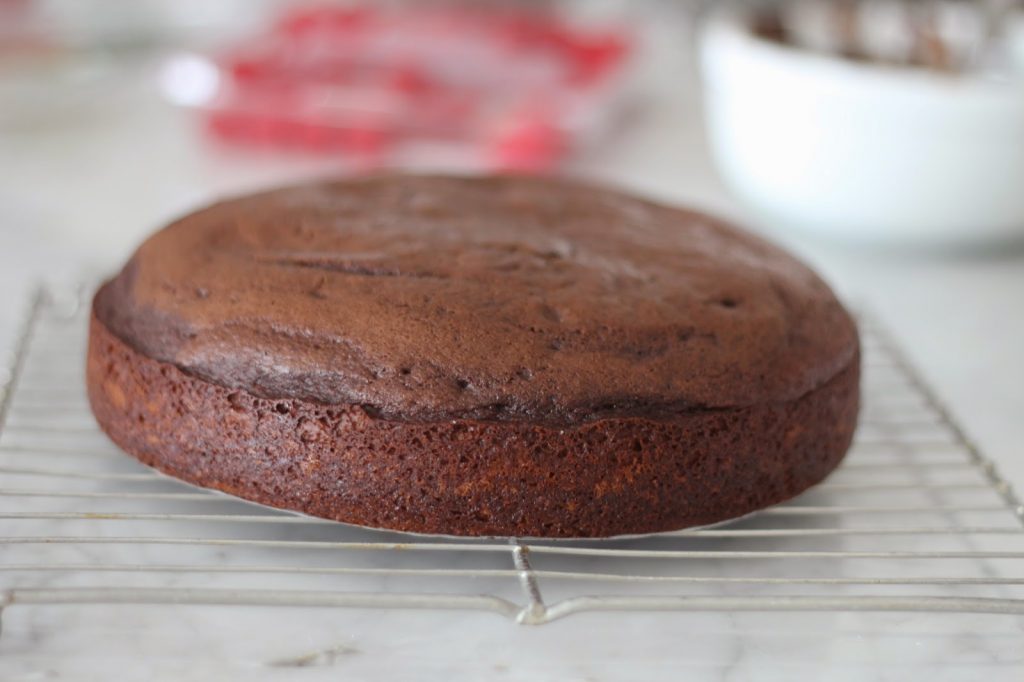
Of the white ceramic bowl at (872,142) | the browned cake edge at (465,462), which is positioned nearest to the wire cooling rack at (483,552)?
the browned cake edge at (465,462)

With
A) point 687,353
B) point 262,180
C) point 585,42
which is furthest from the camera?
point 585,42

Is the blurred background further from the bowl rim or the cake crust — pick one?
the cake crust

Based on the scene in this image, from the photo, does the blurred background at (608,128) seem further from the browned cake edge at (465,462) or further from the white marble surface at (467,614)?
the browned cake edge at (465,462)

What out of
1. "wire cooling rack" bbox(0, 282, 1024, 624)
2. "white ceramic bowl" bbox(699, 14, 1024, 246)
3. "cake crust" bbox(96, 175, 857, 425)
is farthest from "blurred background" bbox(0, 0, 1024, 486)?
"cake crust" bbox(96, 175, 857, 425)

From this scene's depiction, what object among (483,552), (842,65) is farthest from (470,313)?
(842,65)

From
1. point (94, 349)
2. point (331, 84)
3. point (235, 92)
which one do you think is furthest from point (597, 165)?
point (94, 349)

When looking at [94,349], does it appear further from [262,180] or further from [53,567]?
[262,180]
